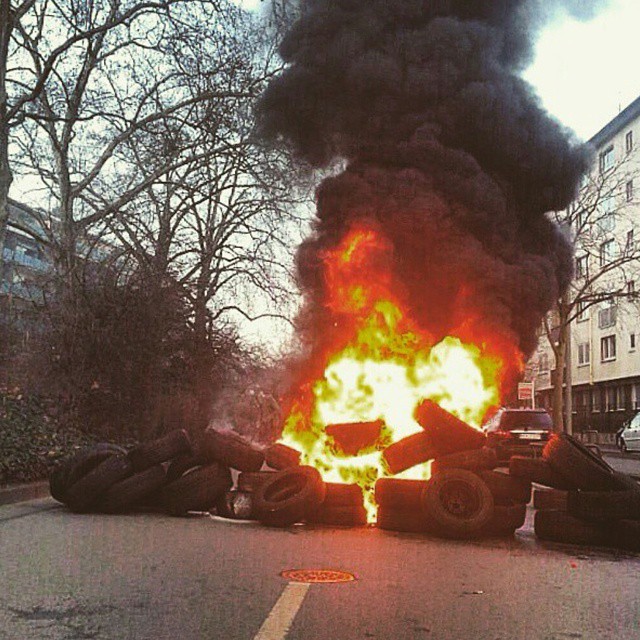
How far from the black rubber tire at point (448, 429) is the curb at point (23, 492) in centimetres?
621

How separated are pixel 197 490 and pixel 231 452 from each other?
0.66 metres

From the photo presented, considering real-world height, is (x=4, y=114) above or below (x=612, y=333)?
below

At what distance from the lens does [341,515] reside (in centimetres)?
1070

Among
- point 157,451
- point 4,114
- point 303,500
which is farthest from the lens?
point 4,114

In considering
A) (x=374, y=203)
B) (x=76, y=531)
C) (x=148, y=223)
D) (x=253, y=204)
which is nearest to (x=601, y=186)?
(x=253, y=204)

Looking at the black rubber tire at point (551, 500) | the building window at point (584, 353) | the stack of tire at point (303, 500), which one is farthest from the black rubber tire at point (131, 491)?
the building window at point (584, 353)

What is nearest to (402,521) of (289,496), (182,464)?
(289,496)

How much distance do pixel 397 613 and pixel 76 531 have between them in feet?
16.2

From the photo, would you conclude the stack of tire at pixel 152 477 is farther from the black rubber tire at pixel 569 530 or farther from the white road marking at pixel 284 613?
the white road marking at pixel 284 613

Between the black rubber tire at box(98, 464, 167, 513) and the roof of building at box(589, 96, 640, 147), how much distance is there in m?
43.4

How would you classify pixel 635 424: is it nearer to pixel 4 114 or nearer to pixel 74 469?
pixel 4 114

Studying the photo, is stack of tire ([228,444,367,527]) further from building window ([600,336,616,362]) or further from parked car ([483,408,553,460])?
building window ([600,336,616,362])

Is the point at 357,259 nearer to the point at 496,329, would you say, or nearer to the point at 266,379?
the point at 496,329

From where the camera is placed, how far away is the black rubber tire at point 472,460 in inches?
404
